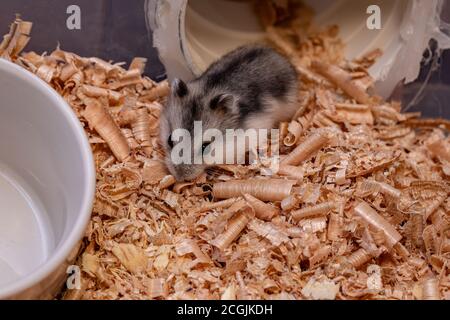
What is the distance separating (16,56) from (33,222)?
3.12 feet

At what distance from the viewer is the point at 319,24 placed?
398cm

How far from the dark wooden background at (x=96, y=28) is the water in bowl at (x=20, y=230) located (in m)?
0.78

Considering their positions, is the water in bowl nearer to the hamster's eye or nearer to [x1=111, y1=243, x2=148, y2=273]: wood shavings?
[x1=111, y1=243, x2=148, y2=273]: wood shavings

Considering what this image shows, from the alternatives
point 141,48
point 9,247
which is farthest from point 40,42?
point 9,247

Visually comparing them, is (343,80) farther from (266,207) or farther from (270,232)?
(270,232)

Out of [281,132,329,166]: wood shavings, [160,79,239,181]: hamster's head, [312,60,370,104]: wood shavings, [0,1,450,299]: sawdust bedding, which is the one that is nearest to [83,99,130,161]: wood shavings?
[0,1,450,299]: sawdust bedding

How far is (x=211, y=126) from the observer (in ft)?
10.0

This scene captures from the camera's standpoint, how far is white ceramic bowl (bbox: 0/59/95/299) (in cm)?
247

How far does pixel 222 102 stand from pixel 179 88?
0.22 m

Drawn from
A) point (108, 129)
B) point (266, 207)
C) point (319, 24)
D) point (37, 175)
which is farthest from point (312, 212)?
point (319, 24)

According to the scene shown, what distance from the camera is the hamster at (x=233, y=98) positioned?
3.03 metres

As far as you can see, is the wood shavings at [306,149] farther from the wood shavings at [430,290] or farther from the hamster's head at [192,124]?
the wood shavings at [430,290]

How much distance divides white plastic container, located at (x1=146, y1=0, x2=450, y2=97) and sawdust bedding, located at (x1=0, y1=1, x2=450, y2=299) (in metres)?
0.18
